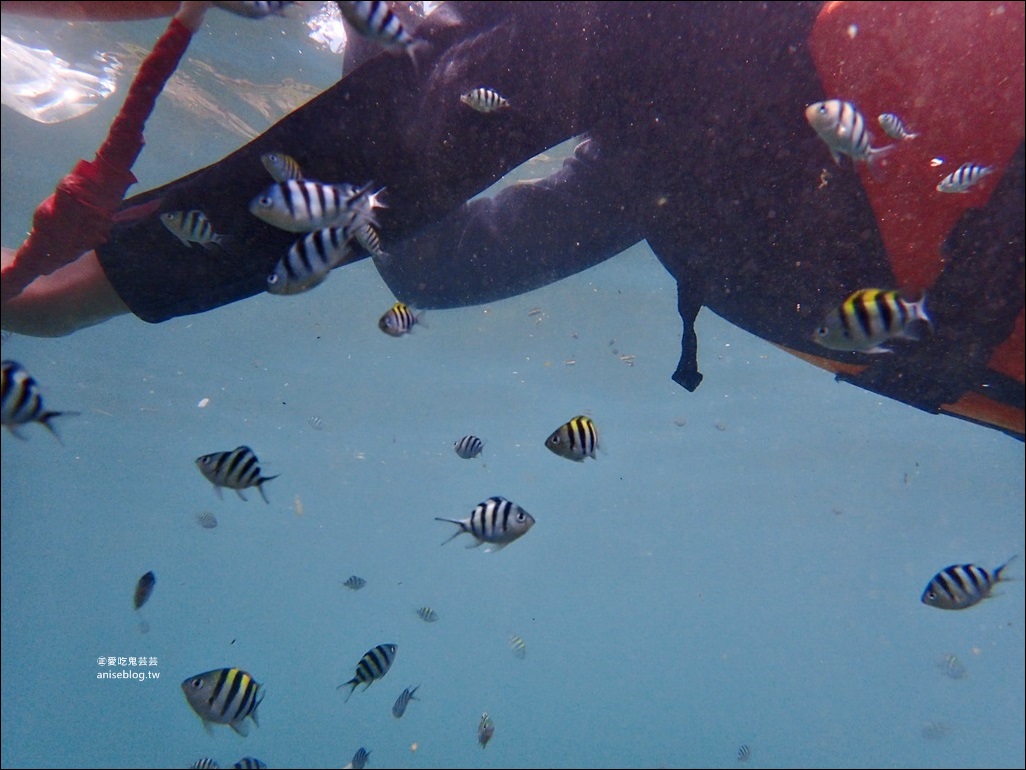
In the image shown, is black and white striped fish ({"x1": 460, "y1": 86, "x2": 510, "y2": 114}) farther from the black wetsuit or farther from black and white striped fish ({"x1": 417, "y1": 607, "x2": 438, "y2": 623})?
black and white striped fish ({"x1": 417, "y1": 607, "x2": 438, "y2": 623})

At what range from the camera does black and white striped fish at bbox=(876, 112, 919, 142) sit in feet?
9.69

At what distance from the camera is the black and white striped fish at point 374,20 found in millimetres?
2568

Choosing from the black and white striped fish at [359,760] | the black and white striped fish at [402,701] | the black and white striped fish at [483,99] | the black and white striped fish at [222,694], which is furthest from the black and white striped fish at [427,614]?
the black and white striped fish at [483,99]

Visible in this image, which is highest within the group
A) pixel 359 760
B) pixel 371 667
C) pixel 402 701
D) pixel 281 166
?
pixel 281 166

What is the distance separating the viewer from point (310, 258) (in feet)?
8.72

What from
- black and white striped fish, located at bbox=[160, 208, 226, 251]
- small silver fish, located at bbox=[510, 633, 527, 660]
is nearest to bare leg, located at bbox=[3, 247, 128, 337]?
black and white striped fish, located at bbox=[160, 208, 226, 251]

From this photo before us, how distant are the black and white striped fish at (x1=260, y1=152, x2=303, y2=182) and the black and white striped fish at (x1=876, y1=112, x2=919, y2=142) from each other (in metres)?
2.73

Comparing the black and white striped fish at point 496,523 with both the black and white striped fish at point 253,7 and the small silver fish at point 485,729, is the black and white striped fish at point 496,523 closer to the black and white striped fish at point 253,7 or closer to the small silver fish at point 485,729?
the black and white striped fish at point 253,7

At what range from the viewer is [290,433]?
136 feet

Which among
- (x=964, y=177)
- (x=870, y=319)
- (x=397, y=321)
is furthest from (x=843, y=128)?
(x=397, y=321)

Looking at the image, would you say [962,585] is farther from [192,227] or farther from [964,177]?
[192,227]

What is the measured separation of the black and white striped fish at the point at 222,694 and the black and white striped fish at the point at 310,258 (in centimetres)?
262

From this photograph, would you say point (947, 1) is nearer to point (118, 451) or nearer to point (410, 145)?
point (410, 145)

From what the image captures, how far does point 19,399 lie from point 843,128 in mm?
3633
